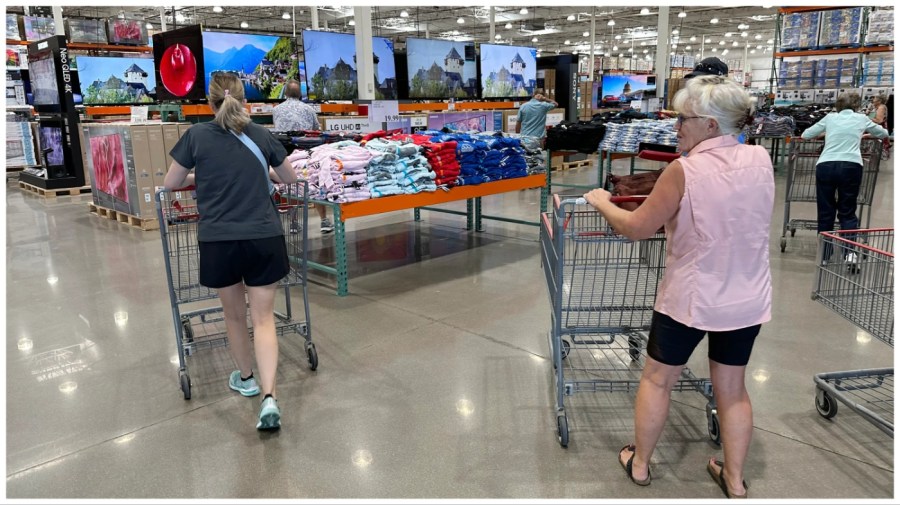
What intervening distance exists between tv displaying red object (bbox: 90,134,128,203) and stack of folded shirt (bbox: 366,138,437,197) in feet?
13.9

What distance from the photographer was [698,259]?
2.18 metres

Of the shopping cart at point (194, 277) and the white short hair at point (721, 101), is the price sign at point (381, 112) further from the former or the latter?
the white short hair at point (721, 101)

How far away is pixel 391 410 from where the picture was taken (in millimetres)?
3258

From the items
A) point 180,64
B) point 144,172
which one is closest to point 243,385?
point 144,172

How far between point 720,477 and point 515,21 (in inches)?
1118

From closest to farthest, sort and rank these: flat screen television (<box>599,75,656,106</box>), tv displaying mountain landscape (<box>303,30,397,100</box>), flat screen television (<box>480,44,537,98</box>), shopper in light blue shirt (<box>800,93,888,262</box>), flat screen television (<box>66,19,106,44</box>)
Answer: shopper in light blue shirt (<box>800,93,888,262</box>) < tv displaying mountain landscape (<box>303,30,397,100</box>) < flat screen television (<box>480,44,537,98</box>) < flat screen television (<box>66,19,106,44</box>) < flat screen television (<box>599,75,656,106</box>)

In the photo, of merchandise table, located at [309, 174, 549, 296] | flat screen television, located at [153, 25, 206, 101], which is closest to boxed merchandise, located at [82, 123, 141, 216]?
flat screen television, located at [153, 25, 206, 101]

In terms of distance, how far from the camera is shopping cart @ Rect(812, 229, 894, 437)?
8.93 feet

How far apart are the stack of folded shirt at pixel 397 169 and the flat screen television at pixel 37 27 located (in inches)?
440

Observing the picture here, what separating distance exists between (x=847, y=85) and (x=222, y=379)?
11.8 metres

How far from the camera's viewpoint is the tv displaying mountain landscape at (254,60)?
8492mm

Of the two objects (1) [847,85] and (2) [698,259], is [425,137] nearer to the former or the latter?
(2) [698,259]

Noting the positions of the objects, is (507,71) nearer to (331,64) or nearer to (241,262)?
(331,64)

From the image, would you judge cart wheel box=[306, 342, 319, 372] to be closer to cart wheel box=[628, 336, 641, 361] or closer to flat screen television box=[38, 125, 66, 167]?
cart wheel box=[628, 336, 641, 361]
